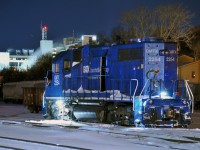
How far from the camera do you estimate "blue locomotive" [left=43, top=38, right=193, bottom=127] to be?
16875mm

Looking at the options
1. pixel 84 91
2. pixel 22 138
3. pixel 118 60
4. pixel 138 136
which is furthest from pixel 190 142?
pixel 84 91

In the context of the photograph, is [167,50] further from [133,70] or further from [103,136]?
[103,136]

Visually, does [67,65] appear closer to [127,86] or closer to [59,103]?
[59,103]

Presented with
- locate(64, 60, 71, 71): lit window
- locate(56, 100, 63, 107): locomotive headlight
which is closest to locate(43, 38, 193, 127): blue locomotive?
locate(64, 60, 71, 71): lit window

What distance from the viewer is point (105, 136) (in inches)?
570

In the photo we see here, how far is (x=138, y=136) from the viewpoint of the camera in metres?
14.1

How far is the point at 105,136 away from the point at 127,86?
4333 mm

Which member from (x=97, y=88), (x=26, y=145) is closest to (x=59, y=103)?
(x=97, y=88)

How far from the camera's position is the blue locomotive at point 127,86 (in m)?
16.9

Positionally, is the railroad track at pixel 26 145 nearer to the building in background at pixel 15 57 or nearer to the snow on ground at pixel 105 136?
the snow on ground at pixel 105 136

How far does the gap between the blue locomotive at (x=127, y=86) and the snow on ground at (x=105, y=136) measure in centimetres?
113

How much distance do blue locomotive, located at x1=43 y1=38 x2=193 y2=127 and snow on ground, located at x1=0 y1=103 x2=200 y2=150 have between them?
113cm

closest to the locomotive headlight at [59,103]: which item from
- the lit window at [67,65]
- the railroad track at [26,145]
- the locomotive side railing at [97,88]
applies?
the locomotive side railing at [97,88]

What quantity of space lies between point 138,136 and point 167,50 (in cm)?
517
